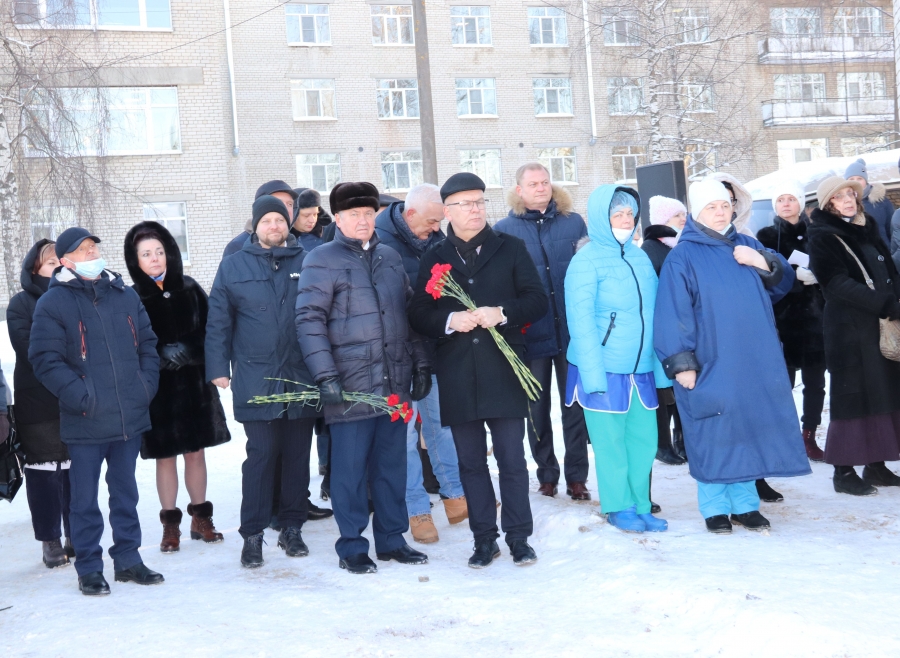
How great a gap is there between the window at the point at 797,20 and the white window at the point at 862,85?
2793 millimetres

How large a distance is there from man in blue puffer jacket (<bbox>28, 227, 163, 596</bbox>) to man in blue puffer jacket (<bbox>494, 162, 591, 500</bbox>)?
236 centimetres

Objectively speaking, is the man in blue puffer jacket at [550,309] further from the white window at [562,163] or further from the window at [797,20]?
the window at [797,20]

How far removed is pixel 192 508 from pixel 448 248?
235 cm

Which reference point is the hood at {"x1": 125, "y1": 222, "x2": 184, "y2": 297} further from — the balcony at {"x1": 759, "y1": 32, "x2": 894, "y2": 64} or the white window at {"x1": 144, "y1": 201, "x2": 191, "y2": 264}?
the balcony at {"x1": 759, "y1": 32, "x2": 894, "y2": 64}

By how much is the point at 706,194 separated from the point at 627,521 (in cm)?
184

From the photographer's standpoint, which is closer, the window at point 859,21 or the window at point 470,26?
the window at point 470,26

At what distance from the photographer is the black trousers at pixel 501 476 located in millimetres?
4926

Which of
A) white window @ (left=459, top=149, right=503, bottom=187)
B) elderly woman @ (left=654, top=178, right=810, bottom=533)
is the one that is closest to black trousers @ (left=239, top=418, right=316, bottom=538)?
elderly woman @ (left=654, top=178, right=810, bottom=533)

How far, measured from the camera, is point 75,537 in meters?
4.90

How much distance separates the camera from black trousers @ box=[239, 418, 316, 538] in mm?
5230

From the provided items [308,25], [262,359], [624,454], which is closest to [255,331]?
[262,359]

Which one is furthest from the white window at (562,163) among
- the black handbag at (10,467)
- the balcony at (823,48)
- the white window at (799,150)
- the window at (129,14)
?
the black handbag at (10,467)

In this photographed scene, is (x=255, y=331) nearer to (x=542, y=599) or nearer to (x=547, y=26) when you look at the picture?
(x=542, y=599)

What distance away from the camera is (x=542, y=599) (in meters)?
4.32
